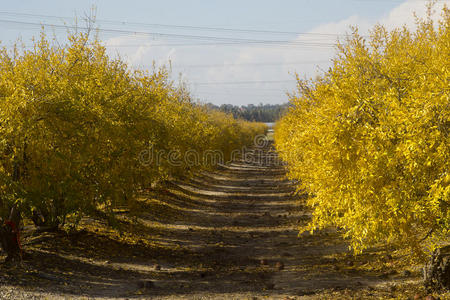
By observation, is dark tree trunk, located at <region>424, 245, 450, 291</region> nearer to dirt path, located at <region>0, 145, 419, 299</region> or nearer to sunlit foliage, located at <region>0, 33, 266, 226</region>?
dirt path, located at <region>0, 145, 419, 299</region>

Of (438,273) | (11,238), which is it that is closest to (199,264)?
(11,238)

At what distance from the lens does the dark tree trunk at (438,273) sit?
7.80 meters

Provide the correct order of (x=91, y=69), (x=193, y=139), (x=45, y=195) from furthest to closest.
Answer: (x=193, y=139) < (x=91, y=69) < (x=45, y=195)

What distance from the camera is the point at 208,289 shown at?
30.7ft

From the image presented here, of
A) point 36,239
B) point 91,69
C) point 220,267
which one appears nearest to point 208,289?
point 220,267

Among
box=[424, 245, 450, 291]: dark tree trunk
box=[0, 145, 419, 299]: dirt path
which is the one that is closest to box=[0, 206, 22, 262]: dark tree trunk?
box=[0, 145, 419, 299]: dirt path

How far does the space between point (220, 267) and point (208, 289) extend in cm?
220

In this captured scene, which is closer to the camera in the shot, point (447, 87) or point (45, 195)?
point (447, 87)

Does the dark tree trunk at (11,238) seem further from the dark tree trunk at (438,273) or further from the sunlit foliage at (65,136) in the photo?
the dark tree trunk at (438,273)

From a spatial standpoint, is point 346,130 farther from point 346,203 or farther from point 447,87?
point 447,87

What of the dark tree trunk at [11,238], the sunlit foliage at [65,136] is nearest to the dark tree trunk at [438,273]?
the sunlit foliage at [65,136]

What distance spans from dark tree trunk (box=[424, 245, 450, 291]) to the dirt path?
64 centimetres

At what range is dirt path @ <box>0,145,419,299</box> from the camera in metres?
8.77

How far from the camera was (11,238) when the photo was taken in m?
9.50
